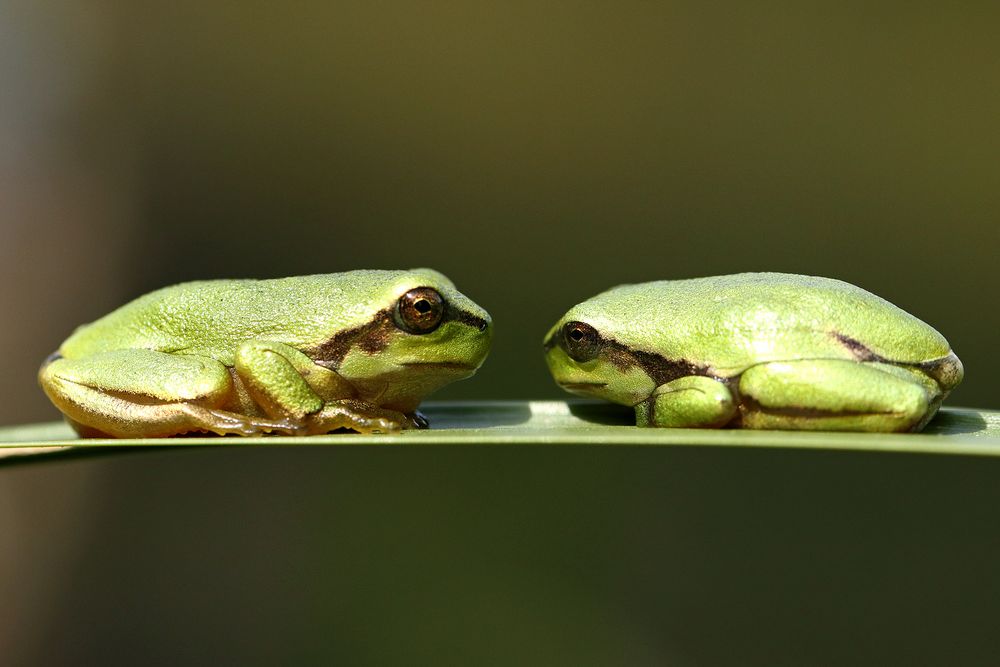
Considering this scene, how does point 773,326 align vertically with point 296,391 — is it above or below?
above

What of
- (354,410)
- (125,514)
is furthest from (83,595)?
(354,410)

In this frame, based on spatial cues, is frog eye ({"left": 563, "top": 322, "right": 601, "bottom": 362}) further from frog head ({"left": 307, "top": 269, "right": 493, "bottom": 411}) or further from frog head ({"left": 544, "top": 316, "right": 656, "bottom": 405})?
frog head ({"left": 307, "top": 269, "right": 493, "bottom": 411})

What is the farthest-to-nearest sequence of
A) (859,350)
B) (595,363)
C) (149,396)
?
(595,363) → (149,396) → (859,350)

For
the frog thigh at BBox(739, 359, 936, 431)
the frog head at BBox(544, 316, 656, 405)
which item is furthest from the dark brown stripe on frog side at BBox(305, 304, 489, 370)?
the frog thigh at BBox(739, 359, 936, 431)

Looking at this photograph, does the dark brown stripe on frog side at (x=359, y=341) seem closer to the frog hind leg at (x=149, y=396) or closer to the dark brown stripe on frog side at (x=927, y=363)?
the frog hind leg at (x=149, y=396)

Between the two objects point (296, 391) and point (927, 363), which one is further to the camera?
point (296, 391)

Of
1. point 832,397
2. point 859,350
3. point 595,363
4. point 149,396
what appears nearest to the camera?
point 832,397

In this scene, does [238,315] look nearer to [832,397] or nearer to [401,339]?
[401,339]

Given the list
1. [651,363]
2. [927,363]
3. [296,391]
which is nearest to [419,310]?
[296,391]
